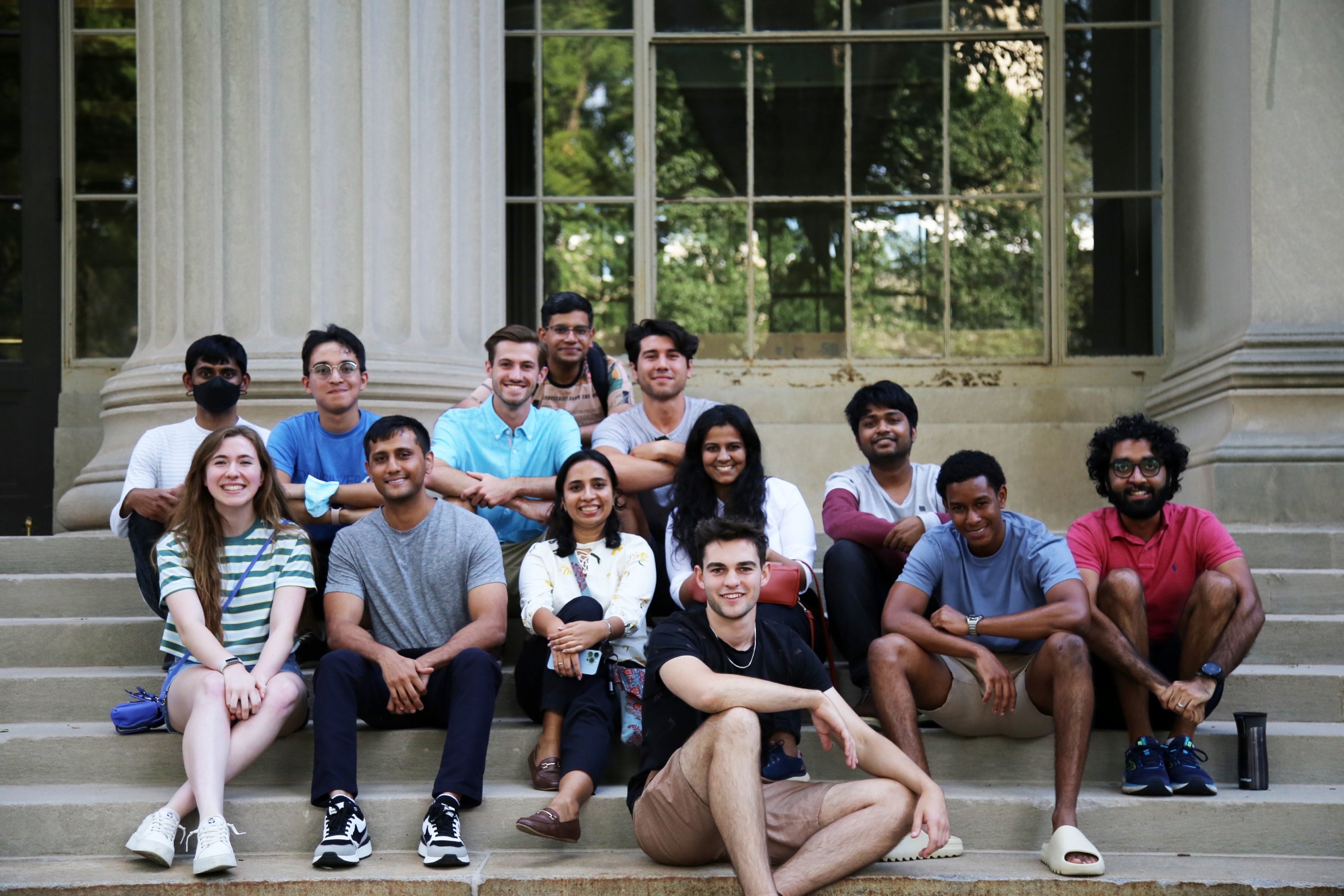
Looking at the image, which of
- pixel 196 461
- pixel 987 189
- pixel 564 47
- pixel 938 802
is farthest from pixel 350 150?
pixel 938 802

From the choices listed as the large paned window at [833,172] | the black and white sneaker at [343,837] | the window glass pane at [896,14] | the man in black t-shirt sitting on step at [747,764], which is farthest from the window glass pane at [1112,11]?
the black and white sneaker at [343,837]

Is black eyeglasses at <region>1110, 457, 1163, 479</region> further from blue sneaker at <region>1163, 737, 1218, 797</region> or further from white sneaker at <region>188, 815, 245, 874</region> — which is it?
white sneaker at <region>188, 815, 245, 874</region>

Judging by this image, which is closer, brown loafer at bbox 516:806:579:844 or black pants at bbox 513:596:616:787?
brown loafer at bbox 516:806:579:844

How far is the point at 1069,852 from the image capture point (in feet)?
13.5

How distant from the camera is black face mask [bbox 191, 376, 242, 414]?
552 cm

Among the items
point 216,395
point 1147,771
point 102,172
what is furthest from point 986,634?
point 102,172

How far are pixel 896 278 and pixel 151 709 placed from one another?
5.07 metres

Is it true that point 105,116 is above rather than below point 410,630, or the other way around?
above

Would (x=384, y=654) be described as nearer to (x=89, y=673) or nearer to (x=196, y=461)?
(x=196, y=461)

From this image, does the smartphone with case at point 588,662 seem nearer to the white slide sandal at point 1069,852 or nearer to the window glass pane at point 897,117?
the white slide sandal at point 1069,852

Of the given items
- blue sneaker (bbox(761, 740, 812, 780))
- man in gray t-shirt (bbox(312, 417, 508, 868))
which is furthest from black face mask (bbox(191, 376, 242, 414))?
blue sneaker (bbox(761, 740, 812, 780))

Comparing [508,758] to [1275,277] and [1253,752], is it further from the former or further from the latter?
[1275,277]

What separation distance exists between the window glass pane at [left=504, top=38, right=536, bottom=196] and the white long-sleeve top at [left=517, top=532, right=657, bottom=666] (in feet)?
Answer: 12.7

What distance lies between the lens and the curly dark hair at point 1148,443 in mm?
4973
